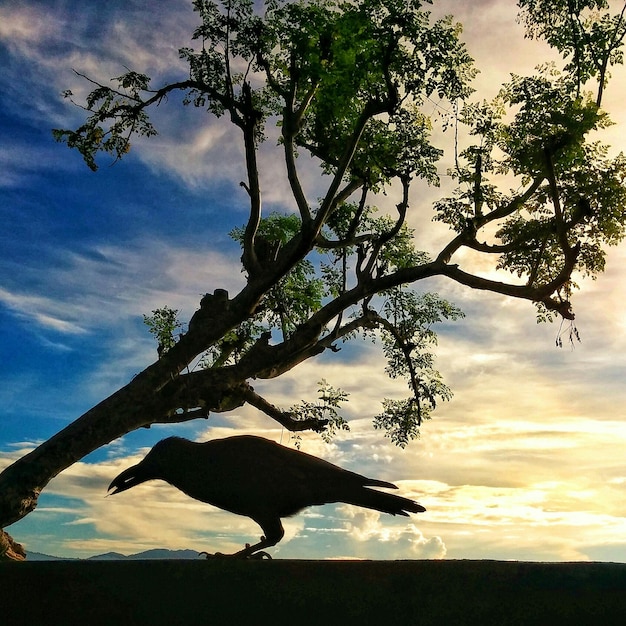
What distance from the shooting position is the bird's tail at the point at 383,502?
3836mm

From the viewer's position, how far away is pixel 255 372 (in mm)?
12383

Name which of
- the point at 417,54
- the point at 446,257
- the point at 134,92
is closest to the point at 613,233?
the point at 446,257

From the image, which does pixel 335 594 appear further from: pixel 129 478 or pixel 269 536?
pixel 129 478

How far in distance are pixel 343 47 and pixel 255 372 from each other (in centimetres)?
561

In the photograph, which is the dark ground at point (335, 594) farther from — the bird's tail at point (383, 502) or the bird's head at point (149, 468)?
the bird's head at point (149, 468)

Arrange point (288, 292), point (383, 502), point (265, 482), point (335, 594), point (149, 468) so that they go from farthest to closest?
point (288, 292) < point (149, 468) < point (265, 482) < point (383, 502) < point (335, 594)

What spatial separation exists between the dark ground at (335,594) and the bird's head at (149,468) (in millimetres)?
1475

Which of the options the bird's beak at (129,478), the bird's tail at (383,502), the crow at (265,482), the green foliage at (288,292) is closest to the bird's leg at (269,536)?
the crow at (265,482)

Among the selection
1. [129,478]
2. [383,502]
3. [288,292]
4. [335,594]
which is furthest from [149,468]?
[288,292]

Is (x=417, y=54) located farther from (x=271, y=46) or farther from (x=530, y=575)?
(x=530, y=575)

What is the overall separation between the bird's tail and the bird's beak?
1436 mm

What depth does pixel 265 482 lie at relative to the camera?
410 centimetres

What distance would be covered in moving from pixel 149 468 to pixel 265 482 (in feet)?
2.91

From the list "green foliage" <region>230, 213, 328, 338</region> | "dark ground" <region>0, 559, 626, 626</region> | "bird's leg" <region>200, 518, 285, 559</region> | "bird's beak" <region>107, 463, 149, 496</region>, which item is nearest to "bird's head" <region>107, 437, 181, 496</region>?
"bird's beak" <region>107, 463, 149, 496</region>
